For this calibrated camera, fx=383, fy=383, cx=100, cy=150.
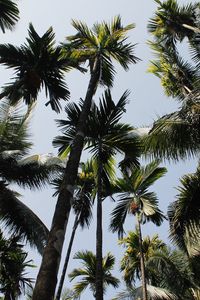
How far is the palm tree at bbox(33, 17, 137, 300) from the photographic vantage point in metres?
5.22

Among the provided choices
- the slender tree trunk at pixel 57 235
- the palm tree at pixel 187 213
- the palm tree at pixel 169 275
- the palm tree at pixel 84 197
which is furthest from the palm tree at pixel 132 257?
the slender tree trunk at pixel 57 235

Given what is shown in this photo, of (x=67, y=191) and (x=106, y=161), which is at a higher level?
(x=106, y=161)

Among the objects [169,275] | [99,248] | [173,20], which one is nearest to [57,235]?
[99,248]

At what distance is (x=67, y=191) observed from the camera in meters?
5.97

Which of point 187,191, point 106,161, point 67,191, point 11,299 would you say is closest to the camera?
point 67,191

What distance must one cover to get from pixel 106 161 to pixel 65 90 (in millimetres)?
2736

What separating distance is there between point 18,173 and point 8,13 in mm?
6089

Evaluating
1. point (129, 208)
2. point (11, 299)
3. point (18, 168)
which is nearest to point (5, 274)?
point (11, 299)

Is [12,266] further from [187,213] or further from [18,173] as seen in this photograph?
[187,213]

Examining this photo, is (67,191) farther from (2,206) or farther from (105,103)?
(2,206)

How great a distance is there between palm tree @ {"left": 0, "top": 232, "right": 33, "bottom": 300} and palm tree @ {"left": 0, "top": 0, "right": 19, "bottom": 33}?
23.6 feet

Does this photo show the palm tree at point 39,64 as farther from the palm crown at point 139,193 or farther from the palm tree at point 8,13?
the palm crown at point 139,193

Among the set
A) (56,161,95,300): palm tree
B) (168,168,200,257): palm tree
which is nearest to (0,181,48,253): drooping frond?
(56,161,95,300): palm tree

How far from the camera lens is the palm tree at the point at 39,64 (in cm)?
933
